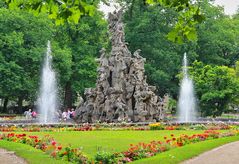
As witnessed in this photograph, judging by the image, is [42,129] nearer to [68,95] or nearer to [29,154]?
[29,154]

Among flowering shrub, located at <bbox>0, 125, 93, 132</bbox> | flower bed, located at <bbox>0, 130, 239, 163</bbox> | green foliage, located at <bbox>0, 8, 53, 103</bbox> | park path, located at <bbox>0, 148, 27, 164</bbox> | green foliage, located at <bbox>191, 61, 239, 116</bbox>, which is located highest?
green foliage, located at <bbox>0, 8, 53, 103</bbox>

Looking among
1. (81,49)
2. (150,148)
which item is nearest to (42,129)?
(150,148)

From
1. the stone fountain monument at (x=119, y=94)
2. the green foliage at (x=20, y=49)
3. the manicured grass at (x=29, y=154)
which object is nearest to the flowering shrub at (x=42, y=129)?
the stone fountain monument at (x=119, y=94)

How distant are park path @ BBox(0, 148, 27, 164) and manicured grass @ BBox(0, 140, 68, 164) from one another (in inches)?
7.2

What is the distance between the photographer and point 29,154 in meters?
14.7

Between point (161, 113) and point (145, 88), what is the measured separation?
2.41 meters

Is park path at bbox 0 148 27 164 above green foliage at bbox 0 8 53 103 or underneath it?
underneath

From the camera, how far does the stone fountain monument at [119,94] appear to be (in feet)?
108

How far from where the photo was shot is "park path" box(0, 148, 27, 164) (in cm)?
1327

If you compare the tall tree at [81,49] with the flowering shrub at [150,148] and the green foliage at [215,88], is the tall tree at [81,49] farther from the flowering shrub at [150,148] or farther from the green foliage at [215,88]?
the flowering shrub at [150,148]

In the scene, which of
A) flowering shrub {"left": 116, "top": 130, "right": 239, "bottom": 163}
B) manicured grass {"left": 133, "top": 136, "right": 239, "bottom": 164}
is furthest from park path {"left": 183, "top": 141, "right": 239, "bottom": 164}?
flowering shrub {"left": 116, "top": 130, "right": 239, "bottom": 163}

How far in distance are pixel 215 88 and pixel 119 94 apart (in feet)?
38.4

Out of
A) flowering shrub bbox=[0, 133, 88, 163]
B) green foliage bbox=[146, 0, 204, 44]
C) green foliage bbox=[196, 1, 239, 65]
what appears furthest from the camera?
green foliage bbox=[196, 1, 239, 65]

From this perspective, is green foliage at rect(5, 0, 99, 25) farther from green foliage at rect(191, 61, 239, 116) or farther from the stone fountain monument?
green foliage at rect(191, 61, 239, 116)
